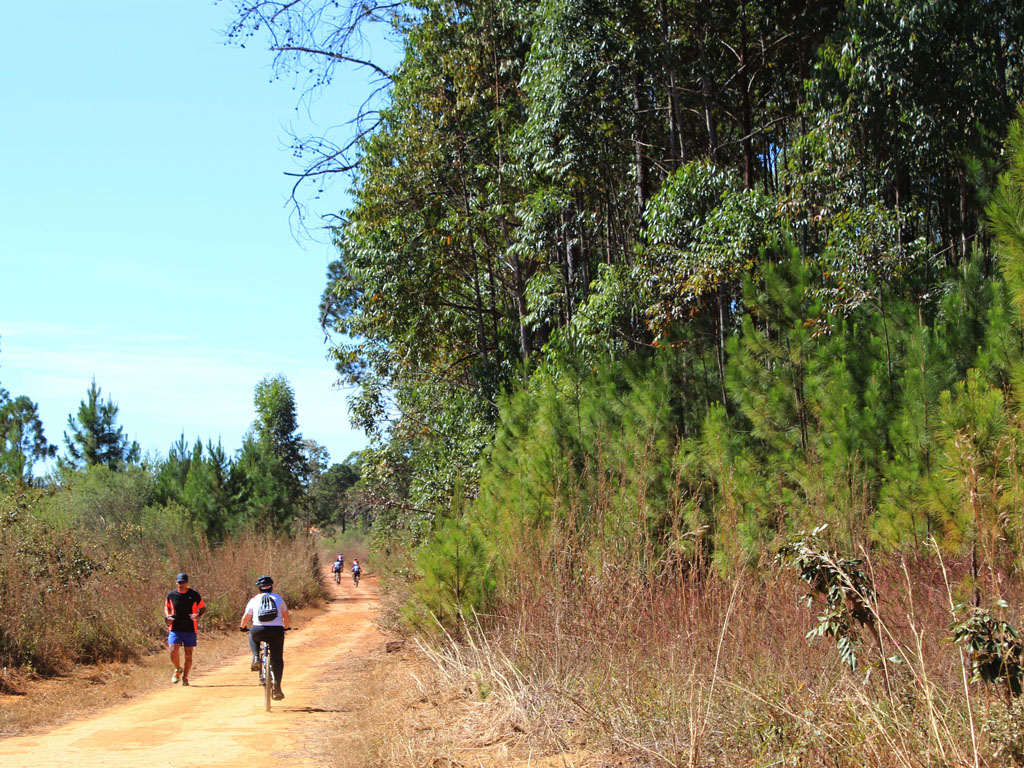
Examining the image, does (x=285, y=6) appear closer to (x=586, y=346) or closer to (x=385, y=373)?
(x=586, y=346)

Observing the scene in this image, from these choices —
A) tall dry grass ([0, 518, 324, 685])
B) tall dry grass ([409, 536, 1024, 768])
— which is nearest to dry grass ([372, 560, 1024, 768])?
tall dry grass ([409, 536, 1024, 768])

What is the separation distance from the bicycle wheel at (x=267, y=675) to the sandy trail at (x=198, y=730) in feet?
0.51

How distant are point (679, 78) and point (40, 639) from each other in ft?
47.2

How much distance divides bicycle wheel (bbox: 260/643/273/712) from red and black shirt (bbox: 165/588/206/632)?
2.63m

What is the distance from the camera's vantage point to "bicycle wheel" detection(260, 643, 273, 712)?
36.9 feet

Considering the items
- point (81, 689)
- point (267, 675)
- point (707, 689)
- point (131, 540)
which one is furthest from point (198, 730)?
point (131, 540)

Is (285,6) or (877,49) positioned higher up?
(285,6)

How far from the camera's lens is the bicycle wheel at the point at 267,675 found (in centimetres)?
1126

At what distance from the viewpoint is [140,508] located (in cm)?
4009

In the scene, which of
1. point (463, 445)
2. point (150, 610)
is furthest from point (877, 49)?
point (150, 610)

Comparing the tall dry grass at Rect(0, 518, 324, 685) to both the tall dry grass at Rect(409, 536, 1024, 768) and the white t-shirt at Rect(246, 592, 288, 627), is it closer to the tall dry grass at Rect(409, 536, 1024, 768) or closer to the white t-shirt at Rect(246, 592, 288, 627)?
the white t-shirt at Rect(246, 592, 288, 627)

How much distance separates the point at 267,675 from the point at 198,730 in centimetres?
173

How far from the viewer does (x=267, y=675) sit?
37.5ft

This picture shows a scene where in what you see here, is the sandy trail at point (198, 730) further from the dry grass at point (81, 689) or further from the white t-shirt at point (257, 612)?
the white t-shirt at point (257, 612)
